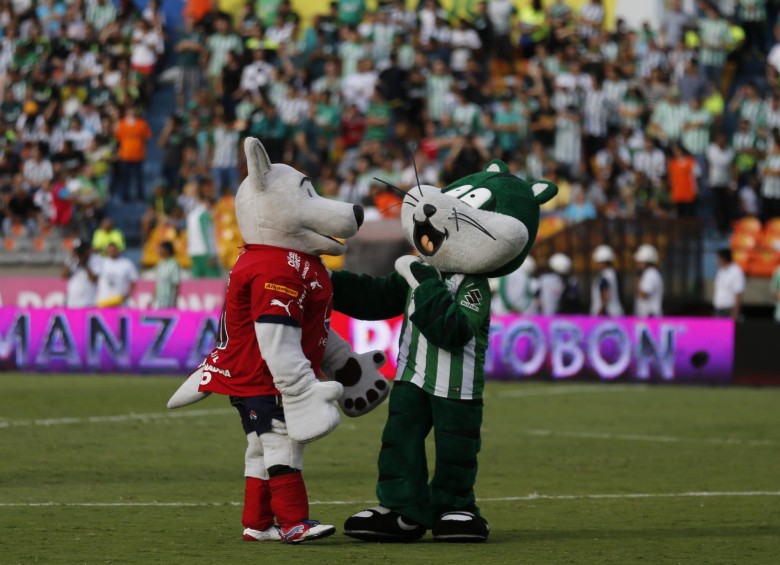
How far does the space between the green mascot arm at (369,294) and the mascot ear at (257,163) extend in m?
0.71

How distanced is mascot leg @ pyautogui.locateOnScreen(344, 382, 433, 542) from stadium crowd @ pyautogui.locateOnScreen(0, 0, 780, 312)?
13.2 metres

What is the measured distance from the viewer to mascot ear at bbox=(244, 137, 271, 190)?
7.10 metres

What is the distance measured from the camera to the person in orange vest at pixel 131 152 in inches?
941

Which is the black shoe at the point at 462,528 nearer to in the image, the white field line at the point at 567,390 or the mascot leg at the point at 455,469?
the mascot leg at the point at 455,469

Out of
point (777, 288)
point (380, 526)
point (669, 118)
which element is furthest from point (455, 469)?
point (669, 118)

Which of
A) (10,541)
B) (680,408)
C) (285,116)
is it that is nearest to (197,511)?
(10,541)

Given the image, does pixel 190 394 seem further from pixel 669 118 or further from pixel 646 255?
pixel 669 118

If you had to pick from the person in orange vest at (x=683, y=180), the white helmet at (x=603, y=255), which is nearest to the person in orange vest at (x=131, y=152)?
the white helmet at (x=603, y=255)

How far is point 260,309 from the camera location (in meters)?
6.95

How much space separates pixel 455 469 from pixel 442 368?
464 millimetres

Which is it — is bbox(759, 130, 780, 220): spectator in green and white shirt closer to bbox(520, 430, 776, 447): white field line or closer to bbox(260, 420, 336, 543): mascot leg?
bbox(520, 430, 776, 447): white field line

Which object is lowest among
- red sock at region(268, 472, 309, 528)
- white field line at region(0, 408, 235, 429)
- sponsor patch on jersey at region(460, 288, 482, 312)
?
white field line at region(0, 408, 235, 429)

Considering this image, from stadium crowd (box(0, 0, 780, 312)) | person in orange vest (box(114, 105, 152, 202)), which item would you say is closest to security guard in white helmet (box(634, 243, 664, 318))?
stadium crowd (box(0, 0, 780, 312))

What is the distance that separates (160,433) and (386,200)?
9073mm
